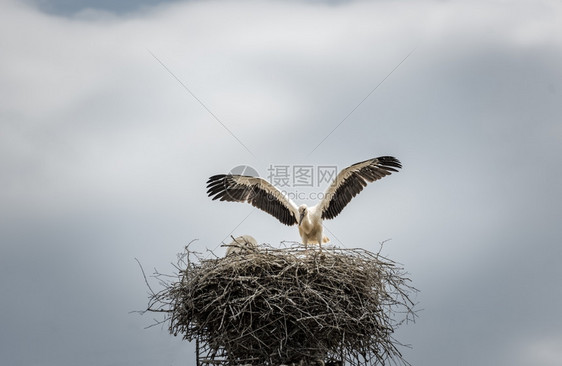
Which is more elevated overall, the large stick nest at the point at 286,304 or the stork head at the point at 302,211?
the stork head at the point at 302,211

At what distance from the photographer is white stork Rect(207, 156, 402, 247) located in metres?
9.97

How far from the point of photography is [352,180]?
10.3 m

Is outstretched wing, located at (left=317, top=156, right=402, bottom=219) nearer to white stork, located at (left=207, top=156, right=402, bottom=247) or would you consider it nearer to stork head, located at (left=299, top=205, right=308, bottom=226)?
white stork, located at (left=207, top=156, right=402, bottom=247)

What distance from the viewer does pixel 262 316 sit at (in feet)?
24.2

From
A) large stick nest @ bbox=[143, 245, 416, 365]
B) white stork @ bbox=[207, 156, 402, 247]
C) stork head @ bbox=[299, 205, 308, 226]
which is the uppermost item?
white stork @ bbox=[207, 156, 402, 247]

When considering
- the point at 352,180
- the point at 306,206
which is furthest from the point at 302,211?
the point at 352,180

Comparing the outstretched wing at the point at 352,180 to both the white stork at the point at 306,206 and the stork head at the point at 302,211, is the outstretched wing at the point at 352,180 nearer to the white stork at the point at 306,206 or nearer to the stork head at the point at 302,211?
the white stork at the point at 306,206

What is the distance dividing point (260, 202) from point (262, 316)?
349 centimetres

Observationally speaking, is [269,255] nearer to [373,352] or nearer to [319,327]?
[319,327]

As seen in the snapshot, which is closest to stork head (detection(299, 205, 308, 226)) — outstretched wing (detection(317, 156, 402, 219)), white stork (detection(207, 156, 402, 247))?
white stork (detection(207, 156, 402, 247))

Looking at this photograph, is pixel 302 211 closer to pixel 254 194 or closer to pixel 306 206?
pixel 306 206

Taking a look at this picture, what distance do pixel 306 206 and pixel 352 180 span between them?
37.3 inches

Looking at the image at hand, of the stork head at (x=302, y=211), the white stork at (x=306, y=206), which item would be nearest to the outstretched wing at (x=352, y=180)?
the white stork at (x=306, y=206)

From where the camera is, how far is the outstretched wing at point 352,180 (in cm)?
1011
